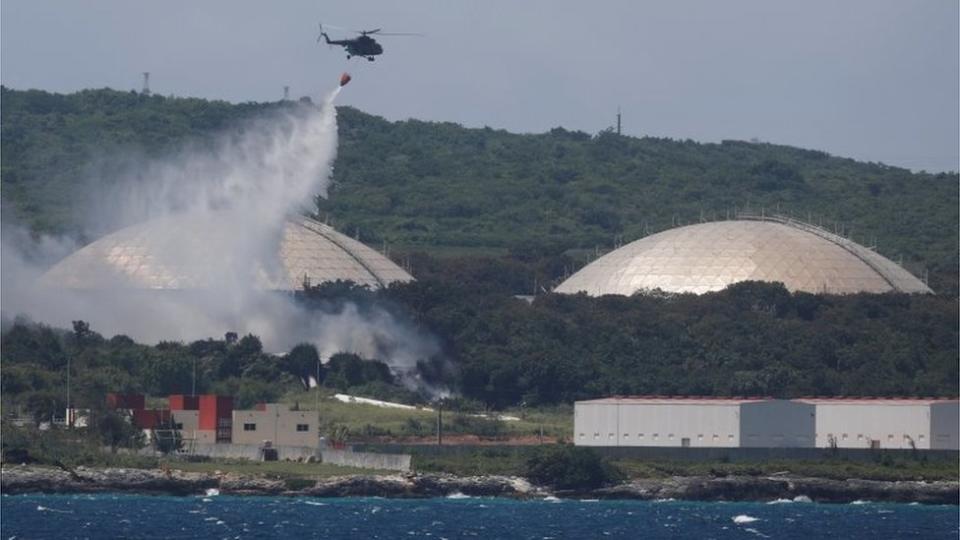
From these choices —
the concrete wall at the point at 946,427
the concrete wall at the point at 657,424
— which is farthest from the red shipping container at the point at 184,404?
the concrete wall at the point at 946,427

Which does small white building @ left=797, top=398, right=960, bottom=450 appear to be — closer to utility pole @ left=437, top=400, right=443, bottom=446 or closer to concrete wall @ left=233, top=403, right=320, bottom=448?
utility pole @ left=437, top=400, right=443, bottom=446

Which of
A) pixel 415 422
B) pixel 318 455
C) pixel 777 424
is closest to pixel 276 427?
pixel 318 455

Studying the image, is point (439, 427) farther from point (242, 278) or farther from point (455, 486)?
point (242, 278)

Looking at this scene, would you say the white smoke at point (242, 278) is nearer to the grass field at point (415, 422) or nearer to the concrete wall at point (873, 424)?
the grass field at point (415, 422)

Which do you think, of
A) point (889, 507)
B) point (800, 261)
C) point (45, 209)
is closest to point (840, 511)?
point (889, 507)

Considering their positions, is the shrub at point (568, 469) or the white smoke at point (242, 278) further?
the white smoke at point (242, 278)
